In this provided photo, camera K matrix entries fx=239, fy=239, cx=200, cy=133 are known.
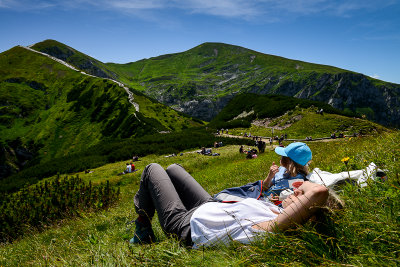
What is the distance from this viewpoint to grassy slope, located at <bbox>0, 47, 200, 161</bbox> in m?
76.3

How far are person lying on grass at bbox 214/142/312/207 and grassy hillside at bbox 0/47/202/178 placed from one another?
197 feet

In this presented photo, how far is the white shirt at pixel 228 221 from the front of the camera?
2619 millimetres

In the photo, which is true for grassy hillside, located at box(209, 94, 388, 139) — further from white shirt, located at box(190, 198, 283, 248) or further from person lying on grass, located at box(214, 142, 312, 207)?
white shirt, located at box(190, 198, 283, 248)

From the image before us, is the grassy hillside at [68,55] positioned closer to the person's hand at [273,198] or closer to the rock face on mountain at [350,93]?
the rock face on mountain at [350,93]

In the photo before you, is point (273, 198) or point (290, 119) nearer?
point (273, 198)

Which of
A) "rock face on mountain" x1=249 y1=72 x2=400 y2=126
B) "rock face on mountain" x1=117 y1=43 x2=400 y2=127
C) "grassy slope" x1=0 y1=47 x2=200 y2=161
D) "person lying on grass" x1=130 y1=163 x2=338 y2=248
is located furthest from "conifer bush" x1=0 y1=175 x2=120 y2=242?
"rock face on mountain" x1=249 y1=72 x2=400 y2=126

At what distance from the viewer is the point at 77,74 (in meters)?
109

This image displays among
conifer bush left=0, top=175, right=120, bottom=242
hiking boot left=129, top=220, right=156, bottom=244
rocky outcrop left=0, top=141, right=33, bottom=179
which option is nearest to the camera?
hiking boot left=129, top=220, right=156, bottom=244

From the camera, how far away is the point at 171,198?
3.45m

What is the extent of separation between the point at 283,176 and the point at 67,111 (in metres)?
102

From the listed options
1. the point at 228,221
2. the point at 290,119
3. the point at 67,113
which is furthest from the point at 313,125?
the point at 67,113

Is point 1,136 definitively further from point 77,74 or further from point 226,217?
point 226,217

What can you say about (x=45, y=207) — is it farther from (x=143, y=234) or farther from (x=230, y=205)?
(x=230, y=205)

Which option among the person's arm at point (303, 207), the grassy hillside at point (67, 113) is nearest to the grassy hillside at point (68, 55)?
the grassy hillside at point (67, 113)
